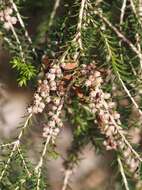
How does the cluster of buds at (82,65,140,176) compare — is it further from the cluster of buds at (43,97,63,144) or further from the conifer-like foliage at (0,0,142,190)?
the cluster of buds at (43,97,63,144)

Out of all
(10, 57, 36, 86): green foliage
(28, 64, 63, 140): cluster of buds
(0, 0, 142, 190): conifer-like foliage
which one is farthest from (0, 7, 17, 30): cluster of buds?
(28, 64, 63, 140): cluster of buds

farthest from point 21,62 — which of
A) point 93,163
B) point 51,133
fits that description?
point 93,163

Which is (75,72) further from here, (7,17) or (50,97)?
(7,17)

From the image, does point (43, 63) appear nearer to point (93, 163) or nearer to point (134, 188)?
point (134, 188)

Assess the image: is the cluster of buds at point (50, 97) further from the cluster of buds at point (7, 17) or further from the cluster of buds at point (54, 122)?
the cluster of buds at point (7, 17)

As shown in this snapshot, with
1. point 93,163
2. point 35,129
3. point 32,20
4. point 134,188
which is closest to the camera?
point 134,188

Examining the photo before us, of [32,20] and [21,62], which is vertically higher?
[32,20]
